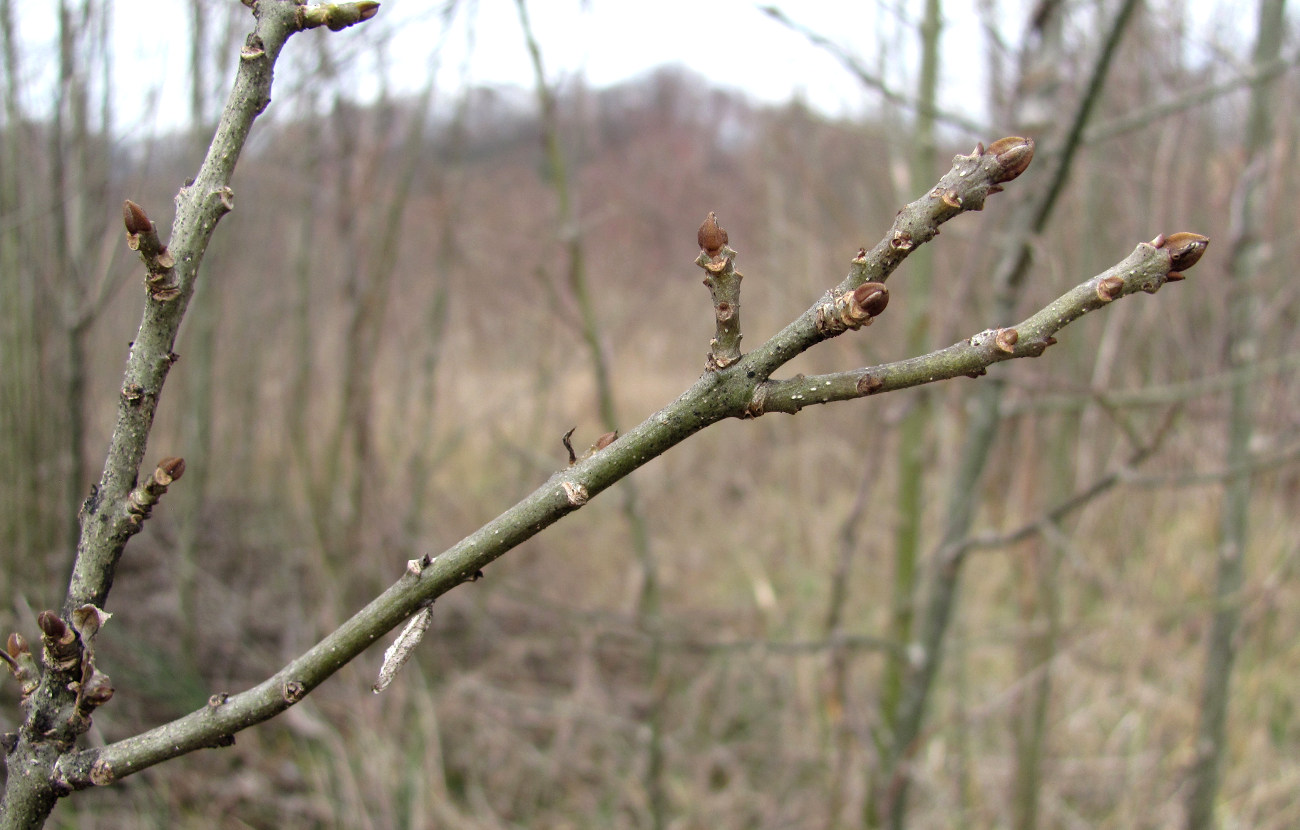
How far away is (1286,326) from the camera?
11.9 ft

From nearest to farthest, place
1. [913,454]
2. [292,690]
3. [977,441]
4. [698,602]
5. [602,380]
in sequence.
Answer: [292,690] → [977,441] → [602,380] → [913,454] → [698,602]

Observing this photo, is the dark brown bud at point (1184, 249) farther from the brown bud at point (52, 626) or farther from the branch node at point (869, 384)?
the brown bud at point (52, 626)

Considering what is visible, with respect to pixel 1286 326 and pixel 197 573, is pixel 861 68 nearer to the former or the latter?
pixel 1286 326

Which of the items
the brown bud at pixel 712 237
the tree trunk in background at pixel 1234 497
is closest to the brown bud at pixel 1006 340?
the brown bud at pixel 712 237

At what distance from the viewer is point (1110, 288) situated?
476mm

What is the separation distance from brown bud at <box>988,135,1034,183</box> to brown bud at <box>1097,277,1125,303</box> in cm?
8

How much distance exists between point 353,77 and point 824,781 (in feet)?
10.5

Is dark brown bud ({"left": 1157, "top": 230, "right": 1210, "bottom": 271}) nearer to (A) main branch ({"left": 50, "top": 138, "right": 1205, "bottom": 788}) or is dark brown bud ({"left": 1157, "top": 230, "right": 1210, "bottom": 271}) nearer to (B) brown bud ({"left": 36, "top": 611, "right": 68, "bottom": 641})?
(A) main branch ({"left": 50, "top": 138, "right": 1205, "bottom": 788})

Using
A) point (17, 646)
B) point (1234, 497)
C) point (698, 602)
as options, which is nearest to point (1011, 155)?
point (17, 646)

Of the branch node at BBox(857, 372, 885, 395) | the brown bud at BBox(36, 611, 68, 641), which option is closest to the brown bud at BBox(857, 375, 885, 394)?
the branch node at BBox(857, 372, 885, 395)

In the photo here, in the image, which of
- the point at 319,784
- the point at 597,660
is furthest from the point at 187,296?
the point at 597,660

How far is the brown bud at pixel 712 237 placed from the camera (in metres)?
0.51

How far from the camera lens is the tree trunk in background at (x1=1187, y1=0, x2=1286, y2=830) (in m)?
2.12

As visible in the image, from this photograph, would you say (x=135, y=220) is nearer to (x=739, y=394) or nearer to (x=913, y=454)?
(x=739, y=394)
